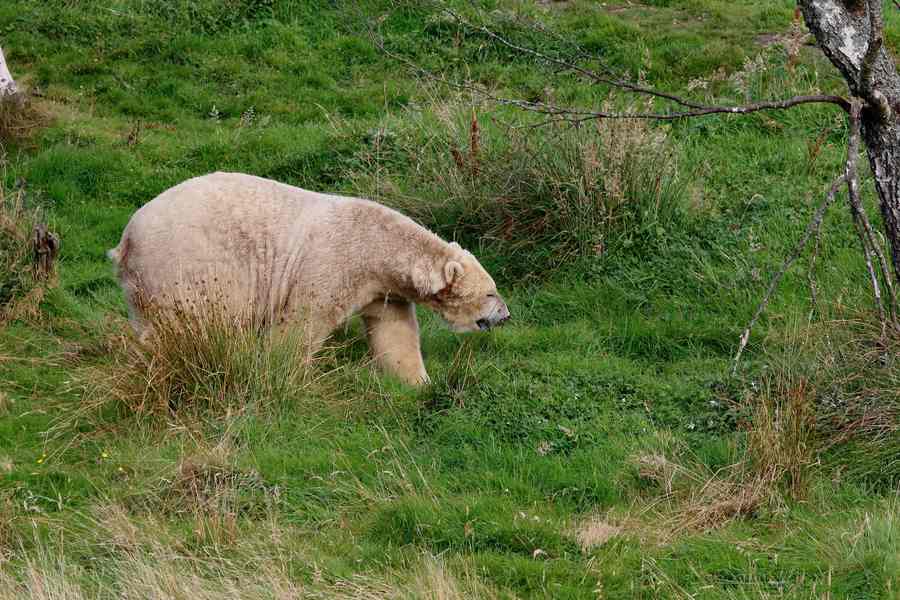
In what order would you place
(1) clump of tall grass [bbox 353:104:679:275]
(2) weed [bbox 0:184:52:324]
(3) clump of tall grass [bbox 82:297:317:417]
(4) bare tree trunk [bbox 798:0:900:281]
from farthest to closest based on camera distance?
1. (1) clump of tall grass [bbox 353:104:679:275]
2. (2) weed [bbox 0:184:52:324]
3. (3) clump of tall grass [bbox 82:297:317:417]
4. (4) bare tree trunk [bbox 798:0:900:281]

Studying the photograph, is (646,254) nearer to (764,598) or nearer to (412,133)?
(412,133)

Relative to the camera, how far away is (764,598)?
5.65 meters

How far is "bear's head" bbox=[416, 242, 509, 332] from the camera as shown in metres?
9.20

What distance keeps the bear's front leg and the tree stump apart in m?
2.96

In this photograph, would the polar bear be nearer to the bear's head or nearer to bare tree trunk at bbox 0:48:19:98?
the bear's head

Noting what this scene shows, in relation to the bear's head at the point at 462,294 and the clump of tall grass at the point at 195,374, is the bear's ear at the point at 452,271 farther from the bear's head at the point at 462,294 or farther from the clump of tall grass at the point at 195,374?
the clump of tall grass at the point at 195,374

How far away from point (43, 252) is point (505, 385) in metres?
4.49

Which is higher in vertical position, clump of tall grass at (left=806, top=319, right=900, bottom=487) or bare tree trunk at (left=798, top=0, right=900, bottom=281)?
bare tree trunk at (left=798, top=0, right=900, bottom=281)

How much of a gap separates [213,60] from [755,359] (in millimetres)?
9743

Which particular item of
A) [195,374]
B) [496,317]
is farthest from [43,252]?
[496,317]

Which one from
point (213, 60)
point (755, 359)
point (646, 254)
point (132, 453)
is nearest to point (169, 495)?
point (132, 453)

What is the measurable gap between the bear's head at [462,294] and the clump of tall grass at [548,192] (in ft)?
3.92

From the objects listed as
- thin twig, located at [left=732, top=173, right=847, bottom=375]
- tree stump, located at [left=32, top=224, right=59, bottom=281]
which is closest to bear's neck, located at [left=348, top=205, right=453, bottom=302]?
thin twig, located at [left=732, top=173, right=847, bottom=375]

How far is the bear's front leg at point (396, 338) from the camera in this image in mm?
8977
